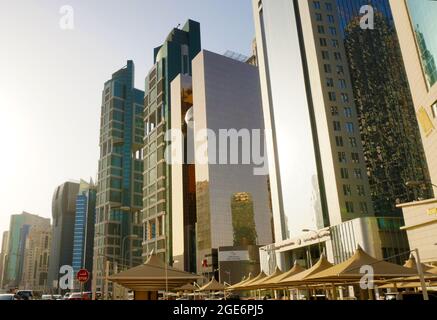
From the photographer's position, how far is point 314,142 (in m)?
79.4

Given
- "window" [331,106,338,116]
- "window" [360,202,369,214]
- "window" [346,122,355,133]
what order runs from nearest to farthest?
"window" [360,202,369,214] < "window" [346,122,355,133] < "window" [331,106,338,116]

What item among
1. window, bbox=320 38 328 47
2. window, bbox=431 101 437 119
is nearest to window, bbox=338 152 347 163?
window, bbox=320 38 328 47

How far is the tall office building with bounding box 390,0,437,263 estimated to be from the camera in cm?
3809

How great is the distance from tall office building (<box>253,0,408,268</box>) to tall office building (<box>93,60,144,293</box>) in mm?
77550

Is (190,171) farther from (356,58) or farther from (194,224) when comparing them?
(356,58)

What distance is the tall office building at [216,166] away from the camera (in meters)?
114

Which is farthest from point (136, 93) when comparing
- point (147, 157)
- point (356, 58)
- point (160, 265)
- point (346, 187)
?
point (160, 265)

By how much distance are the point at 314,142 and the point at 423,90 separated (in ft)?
123

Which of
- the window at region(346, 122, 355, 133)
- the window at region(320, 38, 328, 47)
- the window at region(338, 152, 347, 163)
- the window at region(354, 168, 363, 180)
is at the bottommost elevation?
the window at region(354, 168, 363, 180)

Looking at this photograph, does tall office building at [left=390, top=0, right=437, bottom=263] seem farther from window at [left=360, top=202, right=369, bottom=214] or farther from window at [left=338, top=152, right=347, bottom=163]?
window at [left=360, top=202, right=369, bottom=214]

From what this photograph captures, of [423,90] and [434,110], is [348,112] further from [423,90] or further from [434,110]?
[434,110]

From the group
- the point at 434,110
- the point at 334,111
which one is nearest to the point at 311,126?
the point at 334,111

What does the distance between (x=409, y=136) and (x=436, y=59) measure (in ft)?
194
